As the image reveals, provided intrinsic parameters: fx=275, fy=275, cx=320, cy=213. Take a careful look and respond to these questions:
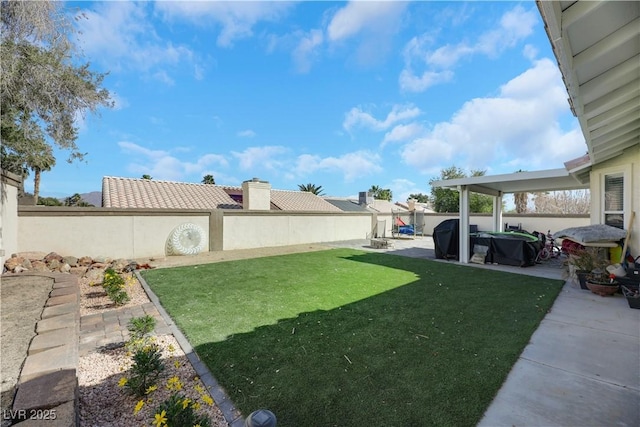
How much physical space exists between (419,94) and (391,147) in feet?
28.6

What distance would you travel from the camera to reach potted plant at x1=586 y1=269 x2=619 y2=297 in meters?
5.38

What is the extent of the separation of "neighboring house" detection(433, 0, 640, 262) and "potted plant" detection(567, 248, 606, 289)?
44.7 inches

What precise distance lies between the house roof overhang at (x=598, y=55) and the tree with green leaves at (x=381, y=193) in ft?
150

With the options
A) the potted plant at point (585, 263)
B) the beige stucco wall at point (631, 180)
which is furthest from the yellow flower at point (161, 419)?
the beige stucco wall at point (631, 180)

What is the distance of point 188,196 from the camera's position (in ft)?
48.3

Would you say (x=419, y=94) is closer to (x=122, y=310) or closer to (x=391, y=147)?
(x=391, y=147)

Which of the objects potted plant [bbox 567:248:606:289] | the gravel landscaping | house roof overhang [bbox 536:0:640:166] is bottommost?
the gravel landscaping

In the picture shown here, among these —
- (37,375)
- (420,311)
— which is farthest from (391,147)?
(37,375)

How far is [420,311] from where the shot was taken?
457 cm

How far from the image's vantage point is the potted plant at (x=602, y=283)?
5.38m

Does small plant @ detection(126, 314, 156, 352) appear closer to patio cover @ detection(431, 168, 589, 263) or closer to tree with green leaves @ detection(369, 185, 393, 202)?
patio cover @ detection(431, 168, 589, 263)

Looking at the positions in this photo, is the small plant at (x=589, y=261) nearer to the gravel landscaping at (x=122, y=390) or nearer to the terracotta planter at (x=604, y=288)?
the terracotta planter at (x=604, y=288)

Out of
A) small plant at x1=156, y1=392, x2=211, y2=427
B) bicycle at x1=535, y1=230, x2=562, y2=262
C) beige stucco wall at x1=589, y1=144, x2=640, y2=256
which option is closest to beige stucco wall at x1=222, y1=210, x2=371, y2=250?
bicycle at x1=535, y1=230, x2=562, y2=262

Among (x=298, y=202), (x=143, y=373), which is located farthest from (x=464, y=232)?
(x=298, y=202)
